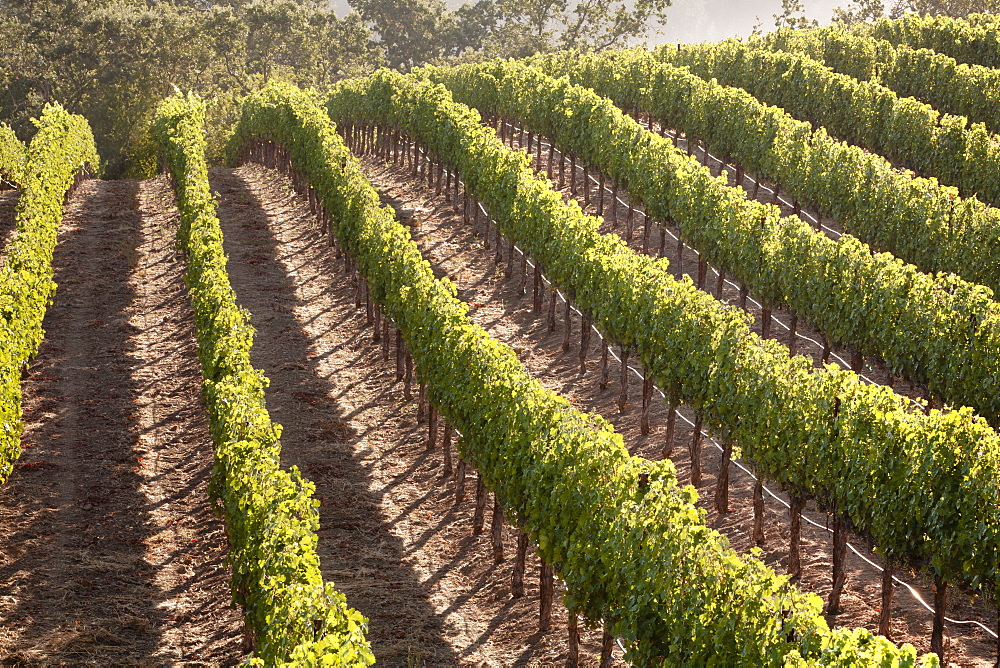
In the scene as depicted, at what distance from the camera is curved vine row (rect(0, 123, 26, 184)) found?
4356 cm

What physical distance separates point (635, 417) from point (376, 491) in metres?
7.34

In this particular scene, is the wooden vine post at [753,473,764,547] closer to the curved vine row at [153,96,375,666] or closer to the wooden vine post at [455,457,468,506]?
the wooden vine post at [455,457,468,506]

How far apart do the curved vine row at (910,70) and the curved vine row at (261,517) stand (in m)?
36.3

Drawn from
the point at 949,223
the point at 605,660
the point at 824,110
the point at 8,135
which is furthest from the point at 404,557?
the point at 8,135

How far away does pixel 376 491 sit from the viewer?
24125 mm

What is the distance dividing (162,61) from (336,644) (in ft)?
237

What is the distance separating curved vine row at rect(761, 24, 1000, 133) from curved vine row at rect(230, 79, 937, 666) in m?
30.5

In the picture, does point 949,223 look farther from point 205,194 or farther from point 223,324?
point 205,194

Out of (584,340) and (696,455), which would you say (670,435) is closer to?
(696,455)

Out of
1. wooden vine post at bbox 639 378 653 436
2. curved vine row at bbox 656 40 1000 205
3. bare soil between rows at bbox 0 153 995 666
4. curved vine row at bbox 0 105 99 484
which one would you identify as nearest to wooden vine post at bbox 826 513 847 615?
bare soil between rows at bbox 0 153 995 666

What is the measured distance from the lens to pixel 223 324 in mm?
24531

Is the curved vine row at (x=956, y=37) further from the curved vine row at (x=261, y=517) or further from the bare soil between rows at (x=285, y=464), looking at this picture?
the curved vine row at (x=261, y=517)

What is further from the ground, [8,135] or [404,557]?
[8,135]

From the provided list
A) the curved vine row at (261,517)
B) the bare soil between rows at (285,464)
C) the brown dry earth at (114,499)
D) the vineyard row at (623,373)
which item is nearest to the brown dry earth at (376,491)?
the bare soil between rows at (285,464)
